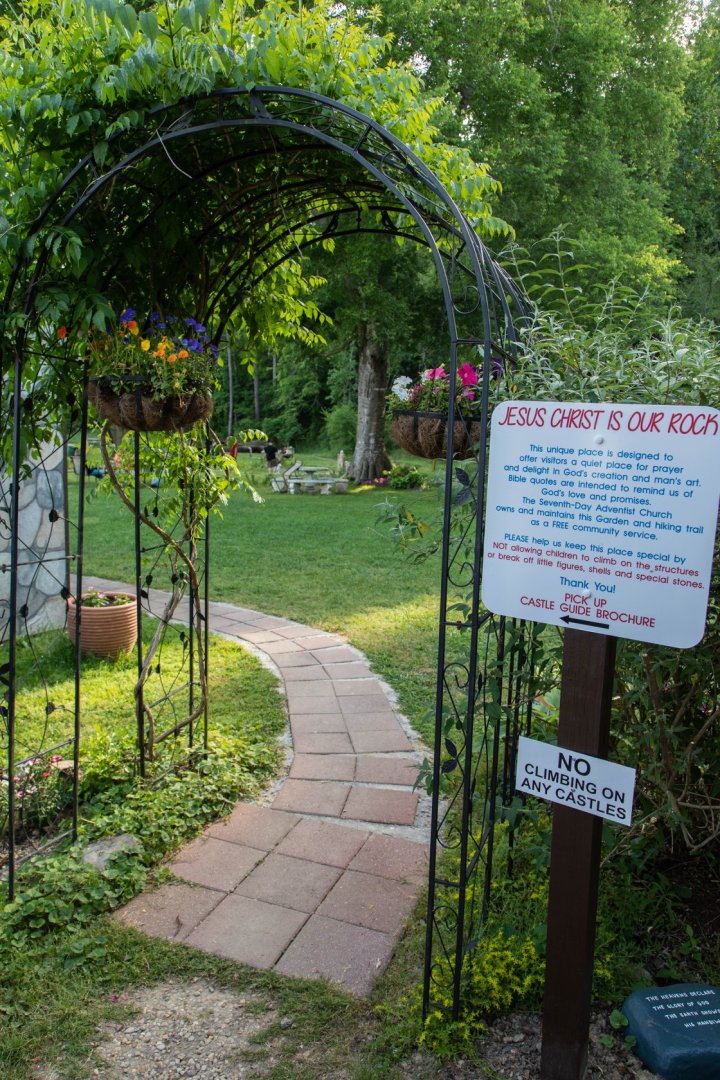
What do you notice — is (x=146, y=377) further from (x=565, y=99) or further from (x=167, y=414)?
(x=565, y=99)

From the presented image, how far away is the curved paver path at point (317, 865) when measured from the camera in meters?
2.56

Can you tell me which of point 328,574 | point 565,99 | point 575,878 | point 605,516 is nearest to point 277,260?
point 605,516

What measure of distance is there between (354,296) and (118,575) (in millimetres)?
7558

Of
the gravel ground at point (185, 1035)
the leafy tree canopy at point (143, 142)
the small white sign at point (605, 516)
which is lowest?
the gravel ground at point (185, 1035)

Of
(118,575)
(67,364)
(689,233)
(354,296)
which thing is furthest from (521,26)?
(67,364)

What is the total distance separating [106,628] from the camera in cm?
518

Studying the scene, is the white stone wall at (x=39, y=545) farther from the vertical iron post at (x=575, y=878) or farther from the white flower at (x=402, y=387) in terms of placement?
the vertical iron post at (x=575, y=878)

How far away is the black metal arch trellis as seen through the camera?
2.11m

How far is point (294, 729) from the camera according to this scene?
13.8 feet

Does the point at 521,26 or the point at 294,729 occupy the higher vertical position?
the point at 521,26

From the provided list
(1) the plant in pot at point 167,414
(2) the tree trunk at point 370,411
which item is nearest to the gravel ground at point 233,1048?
(1) the plant in pot at point 167,414

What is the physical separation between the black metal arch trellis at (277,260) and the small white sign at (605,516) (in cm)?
9

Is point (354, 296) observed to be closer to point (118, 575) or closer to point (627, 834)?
point (118, 575)

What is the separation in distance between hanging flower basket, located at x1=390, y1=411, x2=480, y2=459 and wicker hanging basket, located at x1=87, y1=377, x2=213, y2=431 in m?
0.84
